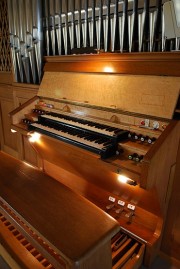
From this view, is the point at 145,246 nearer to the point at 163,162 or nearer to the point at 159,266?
the point at 159,266

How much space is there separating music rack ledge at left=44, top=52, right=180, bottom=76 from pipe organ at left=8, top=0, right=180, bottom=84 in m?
0.12

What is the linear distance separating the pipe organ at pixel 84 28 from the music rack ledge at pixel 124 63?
121mm

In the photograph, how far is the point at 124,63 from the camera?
2.02m

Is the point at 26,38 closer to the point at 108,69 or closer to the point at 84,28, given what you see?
the point at 84,28

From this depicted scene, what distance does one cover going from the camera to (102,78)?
219 cm

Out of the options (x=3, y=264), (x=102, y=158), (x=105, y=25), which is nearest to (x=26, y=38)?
(x=105, y=25)

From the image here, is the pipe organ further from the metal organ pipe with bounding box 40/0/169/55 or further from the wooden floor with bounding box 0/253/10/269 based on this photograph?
the wooden floor with bounding box 0/253/10/269

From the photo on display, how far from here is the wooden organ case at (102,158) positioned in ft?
3.29

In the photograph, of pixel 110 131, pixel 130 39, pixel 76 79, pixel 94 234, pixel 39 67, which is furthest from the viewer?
pixel 39 67

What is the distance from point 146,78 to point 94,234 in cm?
142

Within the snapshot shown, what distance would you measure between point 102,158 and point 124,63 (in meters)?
0.97

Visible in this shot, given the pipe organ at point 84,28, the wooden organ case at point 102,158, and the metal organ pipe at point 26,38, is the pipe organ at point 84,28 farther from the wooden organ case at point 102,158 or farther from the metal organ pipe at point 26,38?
the wooden organ case at point 102,158

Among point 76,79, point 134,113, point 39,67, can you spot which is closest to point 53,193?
point 134,113

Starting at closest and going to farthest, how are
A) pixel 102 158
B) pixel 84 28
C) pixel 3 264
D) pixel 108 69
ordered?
pixel 3 264
pixel 102 158
pixel 108 69
pixel 84 28
